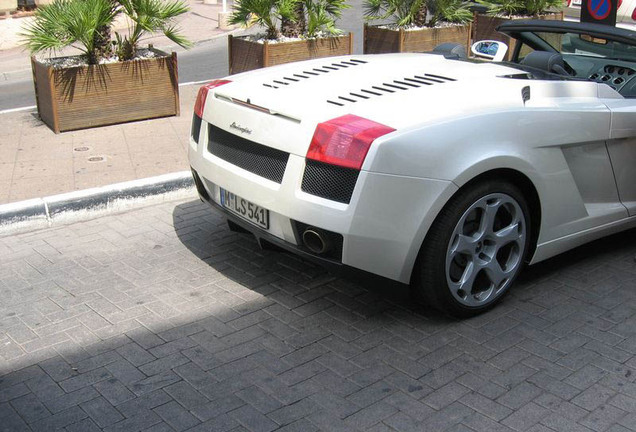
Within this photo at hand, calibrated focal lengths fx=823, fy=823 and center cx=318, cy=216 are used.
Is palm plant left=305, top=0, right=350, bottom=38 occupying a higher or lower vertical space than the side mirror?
lower

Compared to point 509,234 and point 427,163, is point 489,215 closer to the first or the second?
point 509,234

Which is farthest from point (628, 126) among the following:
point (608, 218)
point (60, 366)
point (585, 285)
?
point (60, 366)

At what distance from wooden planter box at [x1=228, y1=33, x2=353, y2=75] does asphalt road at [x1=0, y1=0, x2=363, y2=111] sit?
2135 millimetres

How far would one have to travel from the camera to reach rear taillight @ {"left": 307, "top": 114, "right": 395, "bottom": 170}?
3.94 m

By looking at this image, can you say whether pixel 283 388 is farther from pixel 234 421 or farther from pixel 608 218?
Answer: pixel 608 218

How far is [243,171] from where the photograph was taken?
450cm


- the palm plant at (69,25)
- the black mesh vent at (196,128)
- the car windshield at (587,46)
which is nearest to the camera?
the black mesh vent at (196,128)

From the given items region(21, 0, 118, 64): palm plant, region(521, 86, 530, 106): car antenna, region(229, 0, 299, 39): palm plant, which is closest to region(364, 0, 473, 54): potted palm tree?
region(229, 0, 299, 39): palm plant

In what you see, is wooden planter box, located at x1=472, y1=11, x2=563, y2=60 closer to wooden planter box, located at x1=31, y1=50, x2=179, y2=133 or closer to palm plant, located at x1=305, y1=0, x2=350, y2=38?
palm plant, located at x1=305, y1=0, x2=350, y2=38

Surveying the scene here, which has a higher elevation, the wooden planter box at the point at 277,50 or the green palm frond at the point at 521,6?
the green palm frond at the point at 521,6

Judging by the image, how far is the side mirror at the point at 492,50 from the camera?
5781 mm

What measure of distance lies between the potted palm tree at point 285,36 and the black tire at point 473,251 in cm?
521

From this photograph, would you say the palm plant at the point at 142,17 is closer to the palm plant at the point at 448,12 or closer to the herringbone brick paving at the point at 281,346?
the herringbone brick paving at the point at 281,346

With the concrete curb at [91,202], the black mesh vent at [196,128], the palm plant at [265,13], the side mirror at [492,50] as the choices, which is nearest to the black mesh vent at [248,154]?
the black mesh vent at [196,128]
